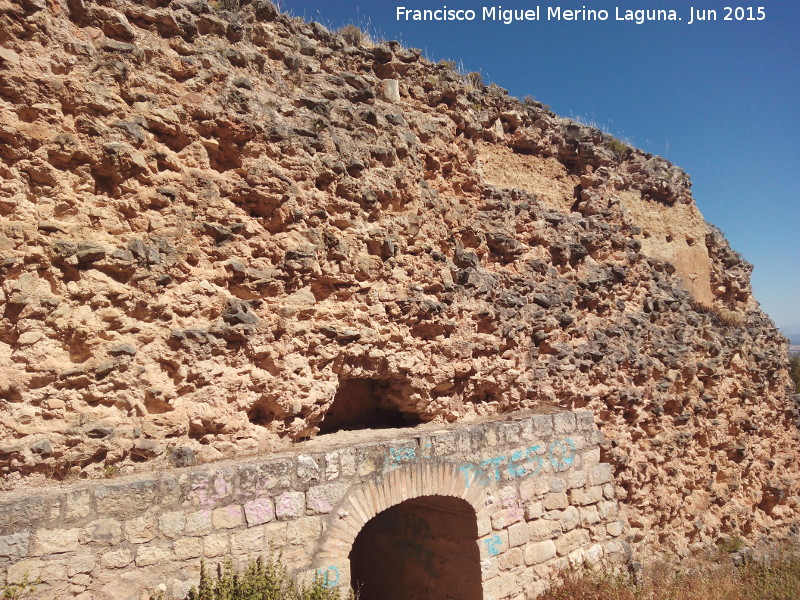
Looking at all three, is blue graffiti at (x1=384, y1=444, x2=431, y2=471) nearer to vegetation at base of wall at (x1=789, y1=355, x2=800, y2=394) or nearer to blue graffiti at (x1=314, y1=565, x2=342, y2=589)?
blue graffiti at (x1=314, y1=565, x2=342, y2=589)

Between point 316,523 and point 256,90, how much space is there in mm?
3866

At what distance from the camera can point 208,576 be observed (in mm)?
3434

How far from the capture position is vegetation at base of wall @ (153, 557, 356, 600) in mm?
3383

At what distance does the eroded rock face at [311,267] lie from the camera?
12.6ft

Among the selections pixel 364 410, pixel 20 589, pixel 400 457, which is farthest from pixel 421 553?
pixel 20 589

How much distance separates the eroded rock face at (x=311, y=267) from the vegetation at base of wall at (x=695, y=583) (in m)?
0.48

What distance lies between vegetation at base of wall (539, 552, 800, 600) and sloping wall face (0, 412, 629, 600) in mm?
231

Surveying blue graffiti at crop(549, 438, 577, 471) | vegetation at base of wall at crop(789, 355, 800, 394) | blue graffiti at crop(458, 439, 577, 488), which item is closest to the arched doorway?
blue graffiti at crop(458, 439, 577, 488)

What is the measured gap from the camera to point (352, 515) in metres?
4.07

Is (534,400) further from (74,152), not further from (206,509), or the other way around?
(74,152)

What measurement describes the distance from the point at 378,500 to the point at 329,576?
2.11 feet

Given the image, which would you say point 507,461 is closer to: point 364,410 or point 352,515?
point 364,410

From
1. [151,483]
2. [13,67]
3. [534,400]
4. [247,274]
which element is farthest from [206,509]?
[534,400]

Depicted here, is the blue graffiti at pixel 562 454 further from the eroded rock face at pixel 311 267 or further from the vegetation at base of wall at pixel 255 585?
the vegetation at base of wall at pixel 255 585
